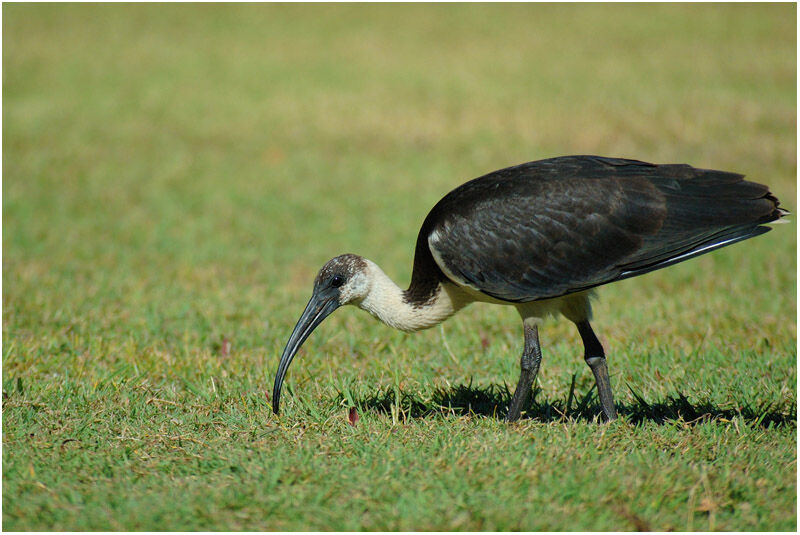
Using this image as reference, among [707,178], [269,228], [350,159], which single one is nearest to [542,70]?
[350,159]

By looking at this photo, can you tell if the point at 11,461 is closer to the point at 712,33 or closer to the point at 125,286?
the point at 125,286

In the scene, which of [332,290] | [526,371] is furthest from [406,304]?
[526,371]

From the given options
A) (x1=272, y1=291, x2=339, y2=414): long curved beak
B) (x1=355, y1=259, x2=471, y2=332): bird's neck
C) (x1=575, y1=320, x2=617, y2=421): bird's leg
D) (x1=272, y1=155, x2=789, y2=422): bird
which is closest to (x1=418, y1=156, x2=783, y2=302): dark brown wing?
(x1=272, y1=155, x2=789, y2=422): bird

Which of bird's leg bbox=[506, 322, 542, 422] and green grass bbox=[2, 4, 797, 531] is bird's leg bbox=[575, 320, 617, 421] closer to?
green grass bbox=[2, 4, 797, 531]

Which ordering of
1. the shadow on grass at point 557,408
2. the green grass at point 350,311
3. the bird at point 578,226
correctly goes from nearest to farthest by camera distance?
the green grass at point 350,311 → the bird at point 578,226 → the shadow on grass at point 557,408

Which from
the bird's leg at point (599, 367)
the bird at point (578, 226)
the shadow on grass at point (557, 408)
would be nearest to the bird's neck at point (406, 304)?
the bird at point (578, 226)

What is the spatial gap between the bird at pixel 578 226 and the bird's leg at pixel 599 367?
11 mm

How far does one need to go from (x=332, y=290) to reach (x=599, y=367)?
145 centimetres

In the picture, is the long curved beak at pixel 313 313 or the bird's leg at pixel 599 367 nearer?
the bird's leg at pixel 599 367

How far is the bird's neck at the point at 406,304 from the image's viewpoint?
4.68m

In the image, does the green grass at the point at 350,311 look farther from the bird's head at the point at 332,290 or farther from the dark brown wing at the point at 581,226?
the dark brown wing at the point at 581,226

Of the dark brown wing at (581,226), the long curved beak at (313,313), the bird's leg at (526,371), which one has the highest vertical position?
the dark brown wing at (581,226)


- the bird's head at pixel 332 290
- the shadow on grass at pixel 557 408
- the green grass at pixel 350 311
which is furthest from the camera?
the bird's head at pixel 332 290

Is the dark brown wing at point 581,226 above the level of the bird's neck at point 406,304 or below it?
above
